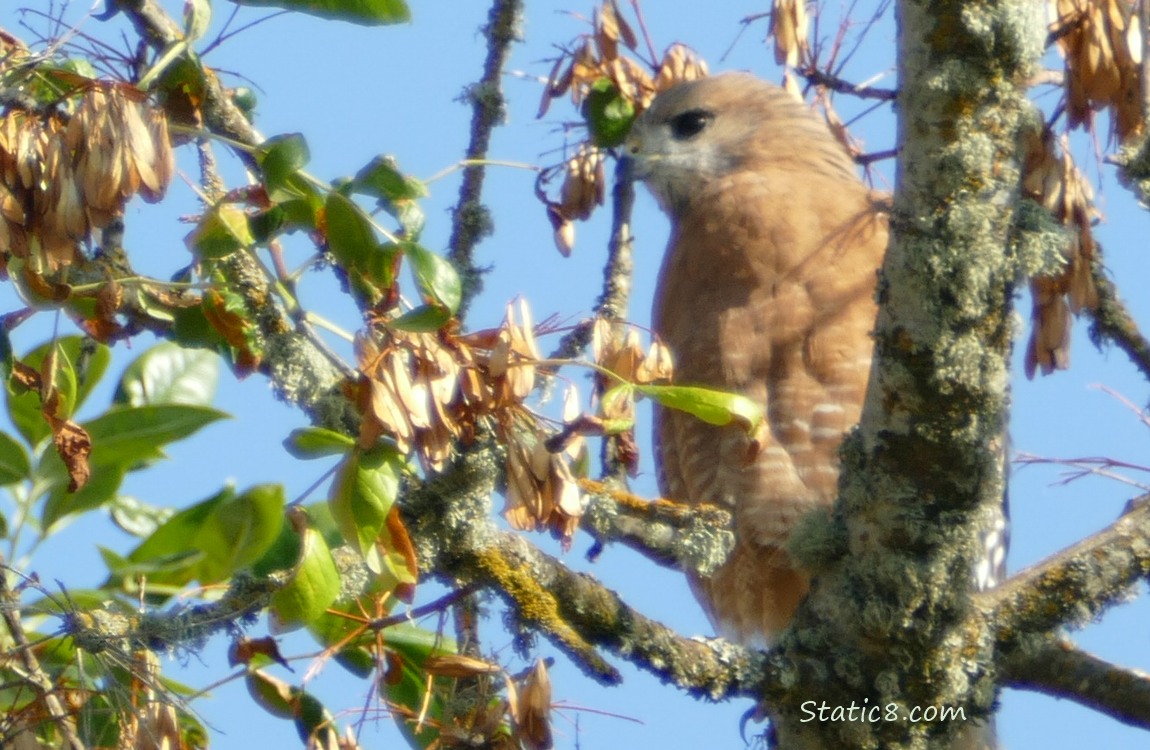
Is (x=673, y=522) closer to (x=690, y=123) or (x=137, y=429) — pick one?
(x=137, y=429)

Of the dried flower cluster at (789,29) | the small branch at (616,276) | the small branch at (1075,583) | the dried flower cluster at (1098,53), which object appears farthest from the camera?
the dried flower cluster at (789,29)

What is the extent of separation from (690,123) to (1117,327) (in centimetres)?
204

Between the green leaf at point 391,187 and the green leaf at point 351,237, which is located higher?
the green leaf at point 391,187

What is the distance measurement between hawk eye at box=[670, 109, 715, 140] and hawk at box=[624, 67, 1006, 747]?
0.21 m

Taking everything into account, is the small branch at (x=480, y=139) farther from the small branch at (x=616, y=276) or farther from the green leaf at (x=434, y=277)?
the green leaf at (x=434, y=277)

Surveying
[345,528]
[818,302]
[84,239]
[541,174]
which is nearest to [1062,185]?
[818,302]

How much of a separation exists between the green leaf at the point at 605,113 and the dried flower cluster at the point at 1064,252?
3.55ft

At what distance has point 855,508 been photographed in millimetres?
2541

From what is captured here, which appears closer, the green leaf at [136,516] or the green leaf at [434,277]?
the green leaf at [434,277]

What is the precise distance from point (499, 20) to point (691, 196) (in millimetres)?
1824

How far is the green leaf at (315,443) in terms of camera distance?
191 cm

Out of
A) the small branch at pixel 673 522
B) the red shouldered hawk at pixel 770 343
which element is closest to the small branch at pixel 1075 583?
the small branch at pixel 673 522

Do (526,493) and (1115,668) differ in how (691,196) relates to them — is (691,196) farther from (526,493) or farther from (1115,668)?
(526,493)

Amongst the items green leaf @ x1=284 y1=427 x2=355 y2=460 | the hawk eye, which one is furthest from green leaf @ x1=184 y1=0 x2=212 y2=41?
the hawk eye
